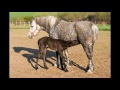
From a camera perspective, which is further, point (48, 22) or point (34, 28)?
point (34, 28)

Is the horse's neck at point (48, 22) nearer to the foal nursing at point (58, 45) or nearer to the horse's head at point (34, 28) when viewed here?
the horse's head at point (34, 28)

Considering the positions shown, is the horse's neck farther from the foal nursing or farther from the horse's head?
the foal nursing

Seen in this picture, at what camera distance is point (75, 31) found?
8.12 meters

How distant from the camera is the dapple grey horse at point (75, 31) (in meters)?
7.88


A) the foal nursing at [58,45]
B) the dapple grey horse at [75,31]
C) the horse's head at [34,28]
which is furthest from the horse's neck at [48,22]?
the foal nursing at [58,45]

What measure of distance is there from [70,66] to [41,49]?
149 centimetres

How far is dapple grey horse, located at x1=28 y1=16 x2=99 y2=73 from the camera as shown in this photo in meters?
7.88

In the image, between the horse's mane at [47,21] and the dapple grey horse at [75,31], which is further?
the horse's mane at [47,21]

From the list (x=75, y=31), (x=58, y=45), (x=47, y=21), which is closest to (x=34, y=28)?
(x=47, y=21)

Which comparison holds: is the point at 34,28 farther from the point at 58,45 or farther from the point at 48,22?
the point at 58,45

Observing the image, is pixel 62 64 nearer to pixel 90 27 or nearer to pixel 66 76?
pixel 66 76

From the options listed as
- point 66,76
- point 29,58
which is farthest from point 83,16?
point 66,76

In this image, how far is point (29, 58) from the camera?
10.7m

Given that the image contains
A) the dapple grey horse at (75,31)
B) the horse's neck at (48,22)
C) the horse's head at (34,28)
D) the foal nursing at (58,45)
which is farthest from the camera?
the horse's head at (34,28)
